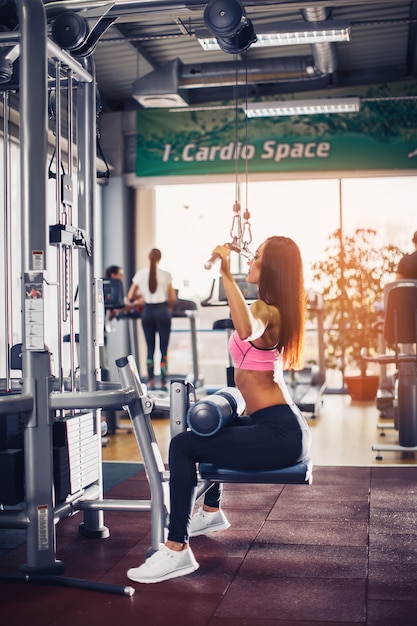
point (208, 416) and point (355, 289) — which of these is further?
point (355, 289)

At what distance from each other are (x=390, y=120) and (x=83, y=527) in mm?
7223

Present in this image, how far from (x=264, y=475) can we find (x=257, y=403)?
0.95 feet

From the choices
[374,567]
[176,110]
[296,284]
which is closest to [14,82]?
[296,284]

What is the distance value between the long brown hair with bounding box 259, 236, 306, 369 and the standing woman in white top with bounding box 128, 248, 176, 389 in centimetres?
517

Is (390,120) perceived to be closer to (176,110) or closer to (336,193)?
(336,193)

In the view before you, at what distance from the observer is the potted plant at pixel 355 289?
30.2 ft

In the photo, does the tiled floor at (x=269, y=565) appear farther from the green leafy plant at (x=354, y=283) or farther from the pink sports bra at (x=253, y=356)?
the green leafy plant at (x=354, y=283)

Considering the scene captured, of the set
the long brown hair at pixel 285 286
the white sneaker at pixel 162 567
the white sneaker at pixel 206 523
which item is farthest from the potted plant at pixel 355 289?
the white sneaker at pixel 162 567

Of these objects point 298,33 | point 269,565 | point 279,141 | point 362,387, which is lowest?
point 269,565

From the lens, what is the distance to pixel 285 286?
10.3ft

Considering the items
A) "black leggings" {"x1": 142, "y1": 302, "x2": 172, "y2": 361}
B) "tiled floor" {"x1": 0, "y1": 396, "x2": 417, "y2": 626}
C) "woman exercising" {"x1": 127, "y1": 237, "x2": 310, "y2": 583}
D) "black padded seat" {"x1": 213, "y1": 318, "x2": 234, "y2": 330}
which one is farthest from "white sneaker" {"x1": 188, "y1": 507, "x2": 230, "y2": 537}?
"black leggings" {"x1": 142, "y1": 302, "x2": 172, "y2": 361}

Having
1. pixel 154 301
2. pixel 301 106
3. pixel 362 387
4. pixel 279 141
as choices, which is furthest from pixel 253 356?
pixel 279 141

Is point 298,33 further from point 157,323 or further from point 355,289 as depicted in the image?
point 355,289

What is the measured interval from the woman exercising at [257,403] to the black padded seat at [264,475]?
0.02 metres
